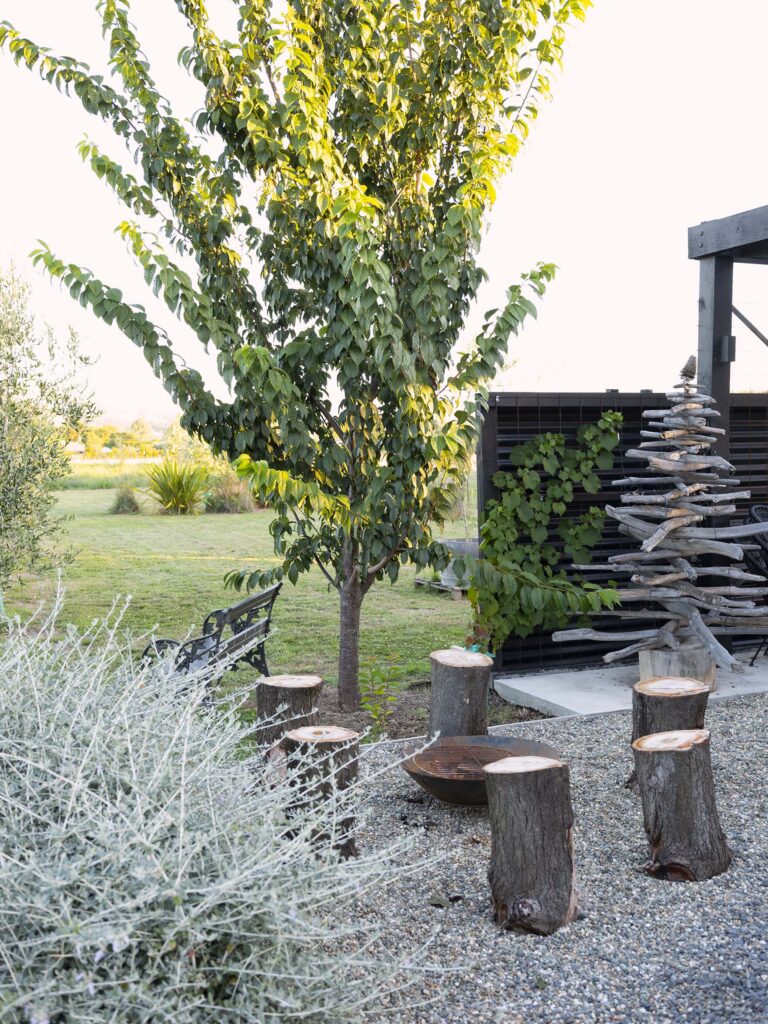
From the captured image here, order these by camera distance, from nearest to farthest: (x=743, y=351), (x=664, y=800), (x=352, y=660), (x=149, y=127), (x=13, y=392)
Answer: (x=664, y=800) < (x=149, y=127) < (x=352, y=660) < (x=743, y=351) < (x=13, y=392)

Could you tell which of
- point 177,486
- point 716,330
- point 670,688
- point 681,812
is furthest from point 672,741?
point 177,486

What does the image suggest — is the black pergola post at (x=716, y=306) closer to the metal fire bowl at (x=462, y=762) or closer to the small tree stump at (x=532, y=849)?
the metal fire bowl at (x=462, y=762)

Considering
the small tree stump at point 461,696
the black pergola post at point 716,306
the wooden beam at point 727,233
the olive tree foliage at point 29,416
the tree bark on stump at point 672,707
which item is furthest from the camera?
the olive tree foliage at point 29,416

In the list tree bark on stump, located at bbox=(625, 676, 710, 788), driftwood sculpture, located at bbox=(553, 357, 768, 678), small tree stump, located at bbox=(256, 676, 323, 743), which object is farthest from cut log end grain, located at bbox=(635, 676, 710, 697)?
driftwood sculpture, located at bbox=(553, 357, 768, 678)

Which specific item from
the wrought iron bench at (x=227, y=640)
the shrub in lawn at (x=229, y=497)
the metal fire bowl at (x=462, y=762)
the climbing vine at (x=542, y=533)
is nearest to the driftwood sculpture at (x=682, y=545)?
the climbing vine at (x=542, y=533)

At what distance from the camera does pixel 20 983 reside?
175 cm

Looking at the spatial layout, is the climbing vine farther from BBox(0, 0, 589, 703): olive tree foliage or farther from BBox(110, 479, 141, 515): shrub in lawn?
BBox(110, 479, 141, 515): shrub in lawn

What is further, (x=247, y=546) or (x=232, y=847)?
(x=247, y=546)

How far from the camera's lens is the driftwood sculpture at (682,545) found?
5.33 m

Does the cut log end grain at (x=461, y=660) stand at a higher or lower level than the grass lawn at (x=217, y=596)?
higher

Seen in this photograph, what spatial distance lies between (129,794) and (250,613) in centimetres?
295

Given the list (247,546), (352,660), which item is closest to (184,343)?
(352,660)

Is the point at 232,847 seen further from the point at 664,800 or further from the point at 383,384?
the point at 383,384

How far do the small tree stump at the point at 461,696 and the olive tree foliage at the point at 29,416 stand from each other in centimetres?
422
